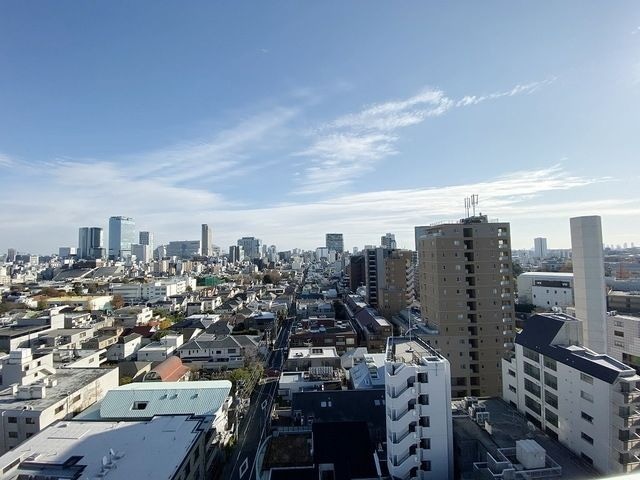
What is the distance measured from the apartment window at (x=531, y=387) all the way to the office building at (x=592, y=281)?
3.40 metres

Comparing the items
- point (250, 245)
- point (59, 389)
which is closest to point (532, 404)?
point (59, 389)

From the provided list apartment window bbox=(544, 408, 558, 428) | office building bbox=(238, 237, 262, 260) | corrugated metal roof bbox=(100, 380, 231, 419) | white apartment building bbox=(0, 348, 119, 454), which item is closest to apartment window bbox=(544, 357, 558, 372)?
apartment window bbox=(544, 408, 558, 428)

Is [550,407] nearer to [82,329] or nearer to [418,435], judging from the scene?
[418,435]

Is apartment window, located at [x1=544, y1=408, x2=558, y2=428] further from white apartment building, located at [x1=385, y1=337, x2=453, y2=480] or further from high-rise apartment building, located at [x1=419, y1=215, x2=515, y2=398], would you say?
high-rise apartment building, located at [x1=419, y1=215, x2=515, y2=398]

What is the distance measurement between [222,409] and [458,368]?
Answer: 32.4ft

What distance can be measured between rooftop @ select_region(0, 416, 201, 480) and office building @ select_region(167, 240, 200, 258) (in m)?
138

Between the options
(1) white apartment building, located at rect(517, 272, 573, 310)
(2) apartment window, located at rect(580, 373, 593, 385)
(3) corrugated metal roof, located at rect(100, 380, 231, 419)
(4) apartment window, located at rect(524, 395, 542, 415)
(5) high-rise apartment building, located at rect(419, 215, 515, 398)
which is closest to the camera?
(2) apartment window, located at rect(580, 373, 593, 385)

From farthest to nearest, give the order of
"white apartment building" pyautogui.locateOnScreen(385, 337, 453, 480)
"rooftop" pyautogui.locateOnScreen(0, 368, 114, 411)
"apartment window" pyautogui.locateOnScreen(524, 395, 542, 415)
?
"rooftop" pyautogui.locateOnScreen(0, 368, 114, 411) < "apartment window" pyautogui.locateOnScreen(524, 395, 542, 415) < "white apartment building" pyautogui.locateOnScreen(385, 337, 453, 480)

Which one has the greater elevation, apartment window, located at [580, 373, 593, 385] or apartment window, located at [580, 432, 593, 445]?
apartment window, located at [580, 373, 593, 385]

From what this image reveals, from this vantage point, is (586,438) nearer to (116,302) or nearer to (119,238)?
(116,302)

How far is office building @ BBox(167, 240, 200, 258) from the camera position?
147 meters

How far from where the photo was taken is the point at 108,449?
31.2 ft

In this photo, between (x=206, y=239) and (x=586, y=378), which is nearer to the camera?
(x=586, y=378)

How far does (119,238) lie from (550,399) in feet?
449
